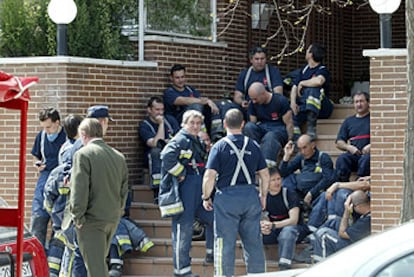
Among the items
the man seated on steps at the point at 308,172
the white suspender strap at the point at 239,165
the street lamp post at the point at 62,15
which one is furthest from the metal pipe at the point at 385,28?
the street lamp post at the point at 62,15

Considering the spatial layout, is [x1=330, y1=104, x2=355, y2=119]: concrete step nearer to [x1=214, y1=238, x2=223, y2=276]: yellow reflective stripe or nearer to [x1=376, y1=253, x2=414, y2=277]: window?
[x1=214, y1=238, x2=223, y2=276]: yellow reflective stripe

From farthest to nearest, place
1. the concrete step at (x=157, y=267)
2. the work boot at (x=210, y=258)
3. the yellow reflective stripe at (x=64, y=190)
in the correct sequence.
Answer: the concrete step at (x=157, y=267), the work boot at (x=210, y=258), the yellow reflective stripe at (x=64, y=190)

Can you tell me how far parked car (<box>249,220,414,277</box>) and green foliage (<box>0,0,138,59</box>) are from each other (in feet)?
33.1

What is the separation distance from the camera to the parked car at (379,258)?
203 inches

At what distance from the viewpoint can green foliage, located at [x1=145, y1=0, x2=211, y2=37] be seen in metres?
16.0

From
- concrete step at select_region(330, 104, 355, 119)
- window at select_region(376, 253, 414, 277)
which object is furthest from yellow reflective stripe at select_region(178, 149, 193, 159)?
window at select_region(376, 253, 414, 277)

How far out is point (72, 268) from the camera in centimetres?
1196

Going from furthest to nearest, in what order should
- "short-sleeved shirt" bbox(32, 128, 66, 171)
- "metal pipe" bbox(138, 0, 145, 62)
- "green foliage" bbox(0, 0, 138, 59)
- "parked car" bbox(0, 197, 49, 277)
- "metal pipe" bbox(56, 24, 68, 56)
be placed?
1. "metal pipe" bbox(138, 0, 145, 62)
2. "green foliage" bbox(0, 0, 138, 59)
3. "metal pipe" bbox(56, 24, 68, 56)
4. "short-sleeved shirt" bbox(32, 128, 66, 171)
5. "parked car" bbox(0, 197, 49, 277)

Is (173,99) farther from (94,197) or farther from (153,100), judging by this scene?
(94,197)

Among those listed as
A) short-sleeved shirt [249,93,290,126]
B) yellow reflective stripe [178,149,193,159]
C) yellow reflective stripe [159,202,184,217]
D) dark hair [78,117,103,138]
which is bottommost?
yellow reflective stripe [159,202,184,217]

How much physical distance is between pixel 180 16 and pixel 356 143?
3.83 metres

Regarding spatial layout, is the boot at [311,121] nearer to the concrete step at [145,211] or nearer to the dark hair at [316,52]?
the dark hair at [316,52]

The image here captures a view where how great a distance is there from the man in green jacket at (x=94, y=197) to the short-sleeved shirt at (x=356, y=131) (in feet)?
12.4

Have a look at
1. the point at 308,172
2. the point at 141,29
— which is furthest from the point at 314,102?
the point at 141,29
